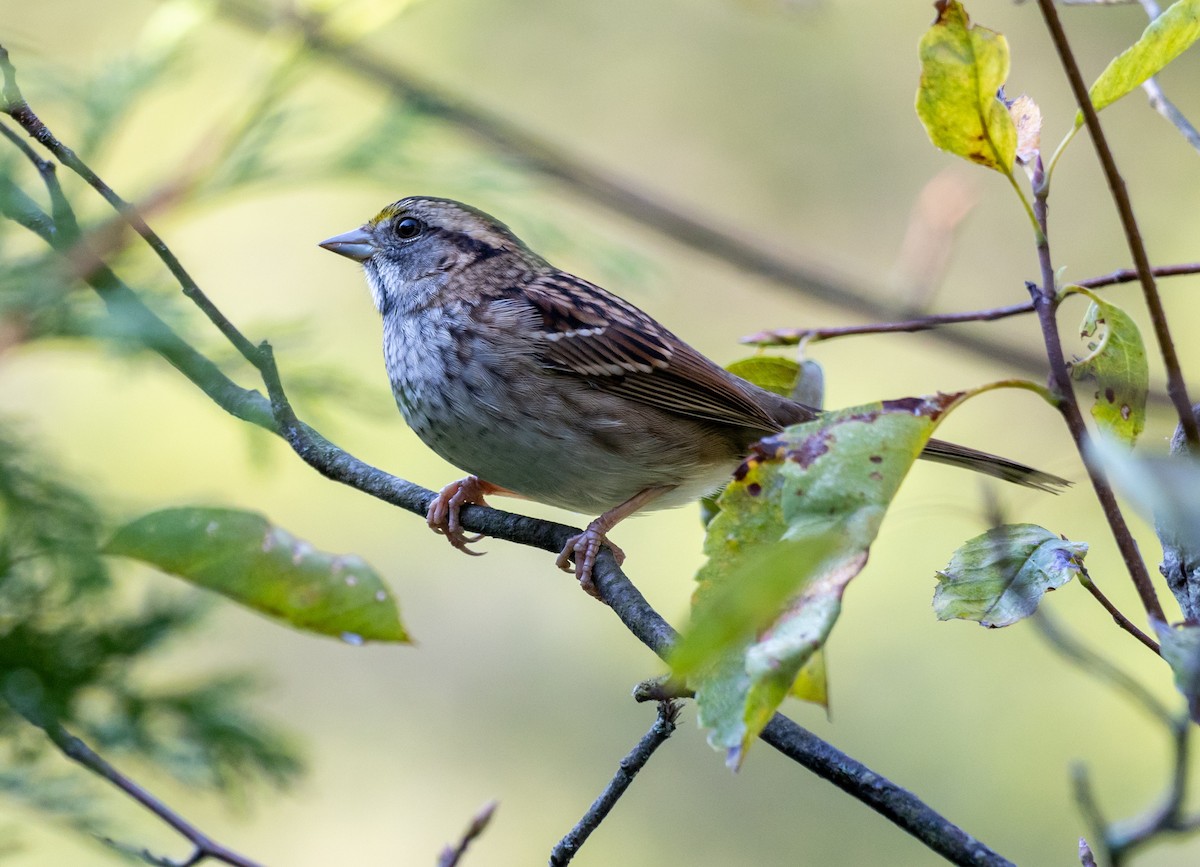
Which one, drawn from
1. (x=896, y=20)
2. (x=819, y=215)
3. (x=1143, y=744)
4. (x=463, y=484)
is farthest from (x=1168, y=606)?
(x=896, y=20)

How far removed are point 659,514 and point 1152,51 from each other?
14.7ft

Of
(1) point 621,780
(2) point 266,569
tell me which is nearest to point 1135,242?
(1) point 621,780

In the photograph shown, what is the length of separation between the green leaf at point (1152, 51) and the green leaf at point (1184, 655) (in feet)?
1.87

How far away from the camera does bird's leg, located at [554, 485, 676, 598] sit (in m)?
2.70

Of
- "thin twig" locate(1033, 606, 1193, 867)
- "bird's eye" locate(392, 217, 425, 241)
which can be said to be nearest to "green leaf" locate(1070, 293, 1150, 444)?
"thin twig" locate(1033, 606, 1193, 867)

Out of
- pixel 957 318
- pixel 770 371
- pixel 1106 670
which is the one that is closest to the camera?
pixel 1106 670

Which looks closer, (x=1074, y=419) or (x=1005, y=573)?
(x=1074, y=419)

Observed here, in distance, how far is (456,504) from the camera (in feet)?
10.4

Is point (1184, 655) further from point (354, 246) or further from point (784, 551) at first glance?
point (354, 246)

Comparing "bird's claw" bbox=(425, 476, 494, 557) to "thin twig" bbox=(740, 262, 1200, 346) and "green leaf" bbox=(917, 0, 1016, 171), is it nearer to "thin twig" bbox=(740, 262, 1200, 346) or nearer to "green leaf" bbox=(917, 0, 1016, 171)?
"thin twig" bbox=(740, 262, 1200, 346)

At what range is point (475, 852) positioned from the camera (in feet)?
18.7

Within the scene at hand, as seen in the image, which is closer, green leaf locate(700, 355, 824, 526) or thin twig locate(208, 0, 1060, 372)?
green leaf locate(700, 355, 824, 526)

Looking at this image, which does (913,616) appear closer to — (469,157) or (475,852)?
(475,852)

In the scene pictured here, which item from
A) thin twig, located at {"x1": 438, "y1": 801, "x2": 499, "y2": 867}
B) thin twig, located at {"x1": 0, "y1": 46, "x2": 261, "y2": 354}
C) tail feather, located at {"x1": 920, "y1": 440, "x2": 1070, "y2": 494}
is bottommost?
thin twig, located at {"x1": 438, "y1": 801, "x2": 499, "y2": 867}
